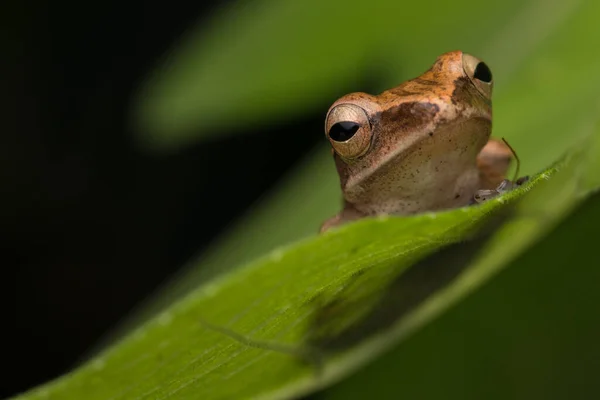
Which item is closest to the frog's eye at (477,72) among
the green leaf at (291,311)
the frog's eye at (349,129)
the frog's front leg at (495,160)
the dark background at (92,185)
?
the frog's eye at (349,129)

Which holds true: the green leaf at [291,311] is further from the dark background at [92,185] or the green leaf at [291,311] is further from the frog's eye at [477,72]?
the dark background at [92,185]

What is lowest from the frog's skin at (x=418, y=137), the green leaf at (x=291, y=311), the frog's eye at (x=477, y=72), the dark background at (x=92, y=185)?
the green leaf at (x=291, y=311)

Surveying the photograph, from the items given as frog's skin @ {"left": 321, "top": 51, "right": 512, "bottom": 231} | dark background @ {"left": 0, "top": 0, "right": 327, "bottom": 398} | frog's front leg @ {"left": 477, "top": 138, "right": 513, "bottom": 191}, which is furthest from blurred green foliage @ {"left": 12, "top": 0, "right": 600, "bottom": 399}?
dark background @ {"left": 0, "top": 0, "right": 327, "bottom": 398}

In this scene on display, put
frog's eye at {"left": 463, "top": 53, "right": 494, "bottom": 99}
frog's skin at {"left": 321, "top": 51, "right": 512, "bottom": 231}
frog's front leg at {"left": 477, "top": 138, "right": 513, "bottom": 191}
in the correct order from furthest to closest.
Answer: frog's front leg at {"left": 477, "top": 138, "right": 513, "bottom": 191} → frog's eye at {"left": 463, "top": 53, "right": 494, "bottom": 99} → frog's skin at {"left": 321, "top": 51, "right": 512, "bottom": 231}

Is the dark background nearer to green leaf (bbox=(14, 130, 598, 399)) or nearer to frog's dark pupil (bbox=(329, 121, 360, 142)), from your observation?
frog's dark pupil (bbox=(329, 121, 360, 142))

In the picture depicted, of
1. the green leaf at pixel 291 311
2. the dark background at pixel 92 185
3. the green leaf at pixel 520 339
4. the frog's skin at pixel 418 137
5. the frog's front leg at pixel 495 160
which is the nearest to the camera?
the green leaf at pixel 291 311

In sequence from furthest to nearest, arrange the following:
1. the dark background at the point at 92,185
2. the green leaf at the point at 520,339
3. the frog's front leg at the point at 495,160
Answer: the dark background at the point at 92,185 → the frog's front leg at the point at 495,160 → the green leaf at the point at 520,339

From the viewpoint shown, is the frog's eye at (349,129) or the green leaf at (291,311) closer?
the green leaf at (291,311)

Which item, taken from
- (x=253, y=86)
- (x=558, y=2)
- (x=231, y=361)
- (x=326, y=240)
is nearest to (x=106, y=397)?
(x=231, y=361)
